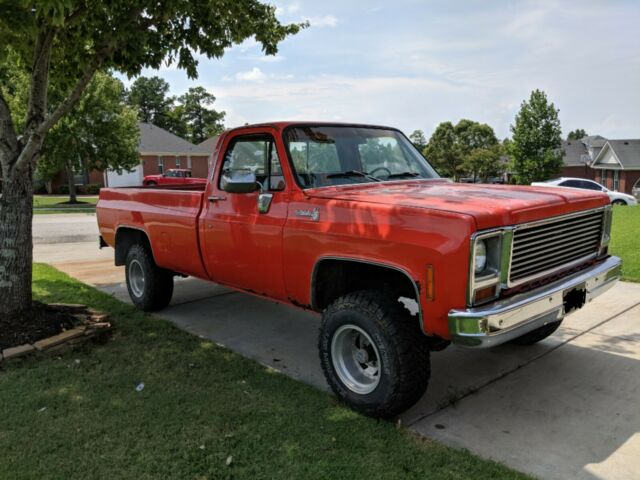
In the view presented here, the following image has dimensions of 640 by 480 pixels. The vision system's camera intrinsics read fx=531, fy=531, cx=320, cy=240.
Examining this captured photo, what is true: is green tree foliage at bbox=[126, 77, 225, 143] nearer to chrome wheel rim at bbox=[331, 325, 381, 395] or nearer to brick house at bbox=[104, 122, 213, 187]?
brick house at bbox=[104, 122, 213, 187]

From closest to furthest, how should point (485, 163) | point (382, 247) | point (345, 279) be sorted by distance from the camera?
point (382, 247), point (345, 279), point (485, 163)

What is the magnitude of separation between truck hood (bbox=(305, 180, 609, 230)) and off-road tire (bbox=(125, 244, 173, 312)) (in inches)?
111

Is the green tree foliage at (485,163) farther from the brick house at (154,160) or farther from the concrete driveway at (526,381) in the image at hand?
the concrete driveway at (526,381)

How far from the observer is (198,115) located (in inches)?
3051

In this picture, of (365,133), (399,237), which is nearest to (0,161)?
(365,133)

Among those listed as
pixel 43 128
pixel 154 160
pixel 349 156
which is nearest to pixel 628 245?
pixel 349 156

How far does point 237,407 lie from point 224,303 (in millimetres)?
3056

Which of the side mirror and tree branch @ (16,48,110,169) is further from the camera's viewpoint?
tree branch @ (16,48,110,169)

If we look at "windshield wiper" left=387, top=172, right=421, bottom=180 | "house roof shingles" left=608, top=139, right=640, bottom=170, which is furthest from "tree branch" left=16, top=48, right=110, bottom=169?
"house roof shingles" left=608, top=139, right=640, bottom=170

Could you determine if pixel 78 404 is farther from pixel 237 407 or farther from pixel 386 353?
→ pixel 386 353

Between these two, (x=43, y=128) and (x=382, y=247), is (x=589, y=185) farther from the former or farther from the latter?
(x=43, y=128)

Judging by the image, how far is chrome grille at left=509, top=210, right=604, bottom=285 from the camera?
11.0ft

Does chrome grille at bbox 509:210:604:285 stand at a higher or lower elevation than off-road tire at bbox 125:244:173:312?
higher

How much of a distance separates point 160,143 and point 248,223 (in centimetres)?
4493
